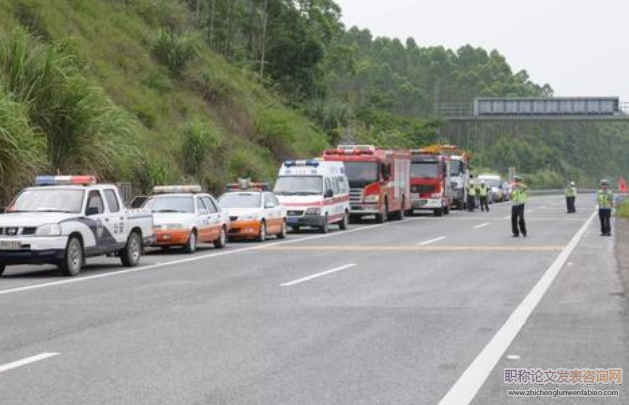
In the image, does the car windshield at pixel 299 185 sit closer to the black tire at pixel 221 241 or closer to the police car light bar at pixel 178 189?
the black tire at pixel 221 241

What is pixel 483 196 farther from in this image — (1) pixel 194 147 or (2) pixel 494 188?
(1) pixel 194 147

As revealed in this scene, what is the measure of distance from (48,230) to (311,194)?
14.6 meters

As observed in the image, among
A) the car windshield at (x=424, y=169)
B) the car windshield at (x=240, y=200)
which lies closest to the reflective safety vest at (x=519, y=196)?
the car windshield at (x=240, y=200)

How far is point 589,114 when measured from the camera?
3868 inches

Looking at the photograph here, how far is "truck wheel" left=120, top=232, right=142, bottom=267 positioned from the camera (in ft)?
Answer: 60.2

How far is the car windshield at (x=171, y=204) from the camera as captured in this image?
22562 mm

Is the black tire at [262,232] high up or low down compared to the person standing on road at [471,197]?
down

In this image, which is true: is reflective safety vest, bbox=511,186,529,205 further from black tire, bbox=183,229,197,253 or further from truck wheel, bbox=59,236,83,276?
truck wheel, bbox=59,236,83,276

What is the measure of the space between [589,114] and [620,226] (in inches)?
2731

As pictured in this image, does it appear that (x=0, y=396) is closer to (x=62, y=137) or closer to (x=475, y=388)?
(x=475, y=388)

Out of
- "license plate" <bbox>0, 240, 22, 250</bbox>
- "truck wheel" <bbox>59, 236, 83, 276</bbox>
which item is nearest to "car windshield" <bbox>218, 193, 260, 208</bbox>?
"truck wheel" <bbox>59, 236, 83, 276</bbox>

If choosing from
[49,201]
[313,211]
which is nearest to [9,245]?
[49,201]

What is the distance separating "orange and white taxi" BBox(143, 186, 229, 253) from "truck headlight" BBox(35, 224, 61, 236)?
19.4 ft

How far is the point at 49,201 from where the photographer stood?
17094mm
